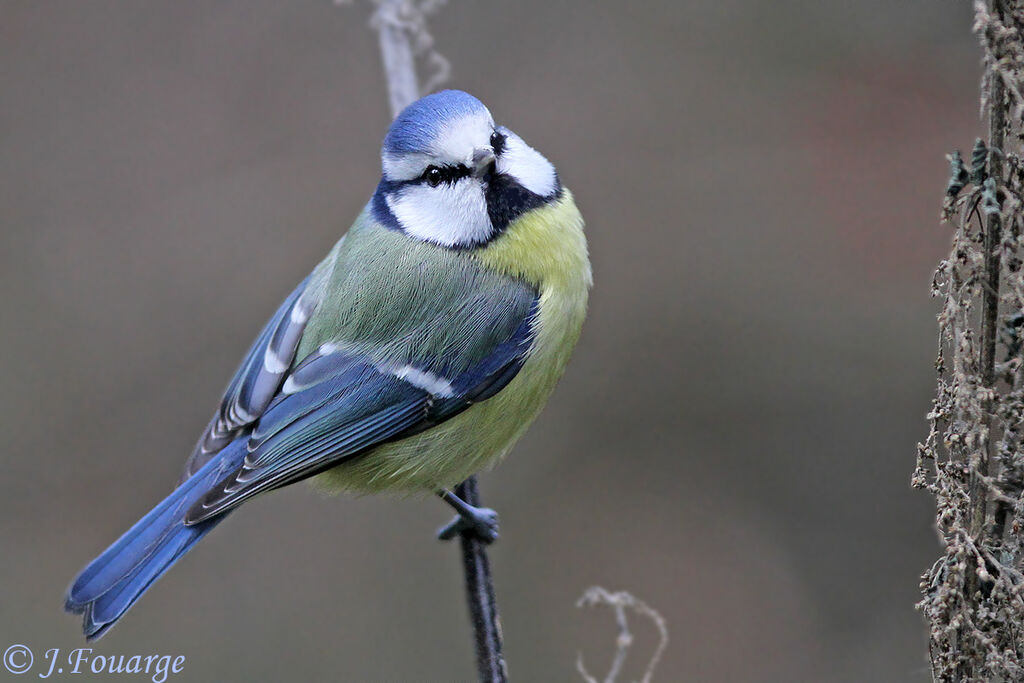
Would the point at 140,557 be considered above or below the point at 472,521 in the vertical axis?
below

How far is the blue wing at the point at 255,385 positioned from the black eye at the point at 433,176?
1.37 feet

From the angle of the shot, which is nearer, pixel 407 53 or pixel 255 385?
pixel 255 385

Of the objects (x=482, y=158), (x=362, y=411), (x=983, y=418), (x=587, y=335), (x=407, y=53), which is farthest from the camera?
(x=587, y=335)

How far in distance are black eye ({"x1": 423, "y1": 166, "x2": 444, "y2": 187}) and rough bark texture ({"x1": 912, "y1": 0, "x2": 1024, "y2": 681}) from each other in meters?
1.06

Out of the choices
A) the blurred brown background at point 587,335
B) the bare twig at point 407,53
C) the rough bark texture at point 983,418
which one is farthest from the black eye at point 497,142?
the blurred brown background at point 587,335

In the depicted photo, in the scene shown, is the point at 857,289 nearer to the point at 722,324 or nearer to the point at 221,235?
the point at 722,324

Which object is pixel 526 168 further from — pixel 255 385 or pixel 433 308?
pixel 255 385

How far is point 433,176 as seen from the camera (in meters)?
2.07

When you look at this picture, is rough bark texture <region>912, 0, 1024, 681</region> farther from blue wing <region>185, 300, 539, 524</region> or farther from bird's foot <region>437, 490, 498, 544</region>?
bird's foot <region>437, 490, 498, 544</region>

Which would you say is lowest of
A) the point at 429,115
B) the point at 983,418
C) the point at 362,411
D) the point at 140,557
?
the point at 983,418

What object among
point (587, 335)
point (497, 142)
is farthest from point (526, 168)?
point (587, 335)

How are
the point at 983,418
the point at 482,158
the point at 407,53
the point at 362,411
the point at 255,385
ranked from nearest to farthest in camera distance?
the point at 983,418, the point at 482,158, the point at 362,411, the point at 255,385, the point at 407,53

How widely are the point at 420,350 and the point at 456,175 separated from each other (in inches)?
13.9

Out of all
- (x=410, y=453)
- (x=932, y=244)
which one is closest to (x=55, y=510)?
(x=410, y=453)
